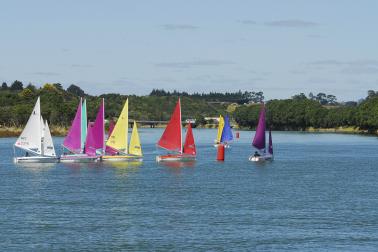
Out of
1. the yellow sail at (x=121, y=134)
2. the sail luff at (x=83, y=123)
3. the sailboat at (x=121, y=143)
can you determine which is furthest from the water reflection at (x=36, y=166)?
the yellow sail at (x=121, y=134)

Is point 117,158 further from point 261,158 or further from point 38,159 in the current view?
point 261,158

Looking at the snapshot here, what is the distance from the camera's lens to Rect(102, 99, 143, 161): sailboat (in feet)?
362

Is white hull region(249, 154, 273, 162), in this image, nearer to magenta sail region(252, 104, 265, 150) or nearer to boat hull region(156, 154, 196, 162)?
magenta sail region(252, 104, 265, 150)

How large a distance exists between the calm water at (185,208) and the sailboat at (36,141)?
204 cm

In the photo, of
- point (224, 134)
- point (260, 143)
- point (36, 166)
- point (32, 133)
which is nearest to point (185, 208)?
point (32, 133)

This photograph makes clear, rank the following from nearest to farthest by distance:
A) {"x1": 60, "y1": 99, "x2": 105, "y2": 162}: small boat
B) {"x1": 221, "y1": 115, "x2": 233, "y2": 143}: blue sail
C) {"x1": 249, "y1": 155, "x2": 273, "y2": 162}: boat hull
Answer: {"x1": 60, "y1": 99, "x2": 105, "y2": 162}: small boat
{"x1": 249, "y1": 155, "x2": 273, "y2": 162}: boat hull
{"x1": 221, "y1": 115, "x2": 233, "y2": 143}: blue sail

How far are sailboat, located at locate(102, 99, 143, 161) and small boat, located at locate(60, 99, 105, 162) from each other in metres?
1.00

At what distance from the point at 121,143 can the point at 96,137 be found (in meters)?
3.10

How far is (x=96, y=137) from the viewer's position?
110m

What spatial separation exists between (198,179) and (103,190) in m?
15.1

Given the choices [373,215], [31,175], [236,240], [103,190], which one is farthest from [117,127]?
[236,240]

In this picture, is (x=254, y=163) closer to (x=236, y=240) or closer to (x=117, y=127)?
(x=117, y=127)

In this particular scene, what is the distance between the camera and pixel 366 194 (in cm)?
7794

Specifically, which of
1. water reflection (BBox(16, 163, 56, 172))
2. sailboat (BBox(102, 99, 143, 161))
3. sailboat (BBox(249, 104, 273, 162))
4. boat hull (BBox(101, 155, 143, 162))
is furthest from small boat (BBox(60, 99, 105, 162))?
sailboat (BBox(249, 104, 273, 162))
